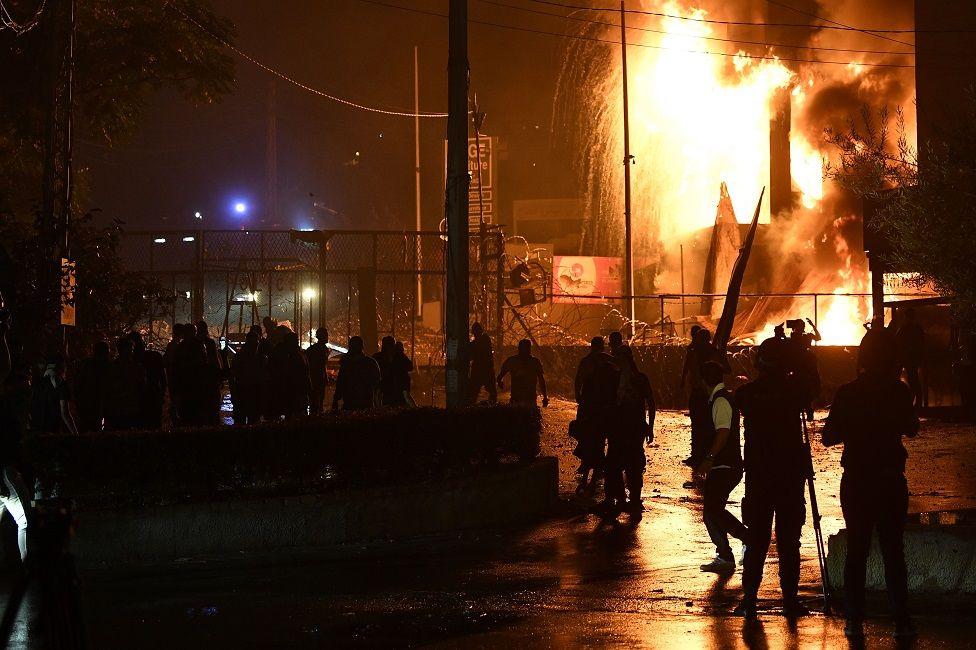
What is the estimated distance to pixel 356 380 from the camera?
48.4ft

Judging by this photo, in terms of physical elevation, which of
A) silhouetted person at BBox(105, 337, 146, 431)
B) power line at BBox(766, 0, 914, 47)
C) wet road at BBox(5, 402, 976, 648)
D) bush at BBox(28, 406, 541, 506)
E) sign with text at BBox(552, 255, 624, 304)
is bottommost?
wet road at BBox(5, 402, 976, 648)

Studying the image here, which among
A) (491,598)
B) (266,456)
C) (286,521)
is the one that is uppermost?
(266,456)

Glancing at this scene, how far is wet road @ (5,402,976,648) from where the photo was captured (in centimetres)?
672

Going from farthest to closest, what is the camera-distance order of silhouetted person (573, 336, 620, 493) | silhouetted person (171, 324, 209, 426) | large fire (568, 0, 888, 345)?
large fire (568, 0, 888, 345), silhouetted person (171, 324, 209, 426), silhouetted person (573, 336, 620, 493)

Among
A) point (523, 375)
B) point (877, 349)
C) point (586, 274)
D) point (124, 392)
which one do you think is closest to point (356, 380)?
point (523, 375)

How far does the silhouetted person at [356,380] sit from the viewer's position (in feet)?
48.2

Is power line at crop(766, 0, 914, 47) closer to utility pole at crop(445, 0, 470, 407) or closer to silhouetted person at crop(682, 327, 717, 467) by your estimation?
silhouetted person at crop(682, 327, 717, 467)

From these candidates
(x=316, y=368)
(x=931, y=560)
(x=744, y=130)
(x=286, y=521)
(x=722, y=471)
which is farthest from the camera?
(x=744, y=130)

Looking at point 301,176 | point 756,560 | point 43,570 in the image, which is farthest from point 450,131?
point 301,176

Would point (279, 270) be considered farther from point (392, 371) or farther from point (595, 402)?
point (595, 402)

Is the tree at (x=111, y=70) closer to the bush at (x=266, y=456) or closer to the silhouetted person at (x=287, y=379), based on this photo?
the silhouetted person at (x=287, y=379)

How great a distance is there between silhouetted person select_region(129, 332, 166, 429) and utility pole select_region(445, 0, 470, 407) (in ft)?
12.7

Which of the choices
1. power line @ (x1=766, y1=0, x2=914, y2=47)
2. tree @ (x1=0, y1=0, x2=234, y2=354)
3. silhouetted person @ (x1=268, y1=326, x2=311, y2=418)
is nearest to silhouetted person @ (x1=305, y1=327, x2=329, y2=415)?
silhouetted person @ (x1=268, y1=326, x2=311, y2=418)

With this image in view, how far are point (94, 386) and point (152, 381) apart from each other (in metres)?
1.20
